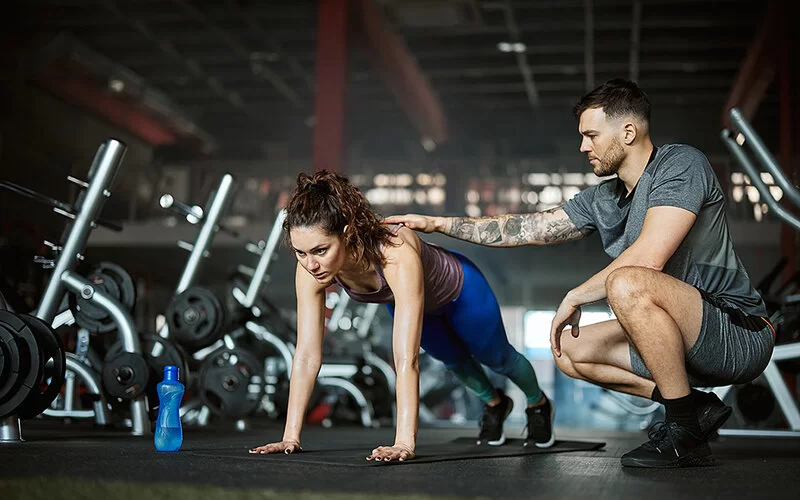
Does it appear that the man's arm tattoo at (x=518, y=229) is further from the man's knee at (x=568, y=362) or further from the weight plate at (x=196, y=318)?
the weight plate at (x=196, y=318)

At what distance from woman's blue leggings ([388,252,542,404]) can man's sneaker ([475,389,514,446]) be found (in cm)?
20

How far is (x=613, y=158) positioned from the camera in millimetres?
2273

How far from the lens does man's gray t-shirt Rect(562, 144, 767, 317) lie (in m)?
2.11

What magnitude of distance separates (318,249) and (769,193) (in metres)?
1.80

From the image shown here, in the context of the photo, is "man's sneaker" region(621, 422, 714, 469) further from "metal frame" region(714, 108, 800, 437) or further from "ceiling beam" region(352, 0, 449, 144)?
"ceiling beam" region(352, 0, 449, 144)

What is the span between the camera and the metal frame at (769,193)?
2805 millimetres

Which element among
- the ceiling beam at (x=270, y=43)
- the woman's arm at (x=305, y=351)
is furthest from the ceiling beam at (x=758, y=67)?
the woman's arm at (x=305, y=351)

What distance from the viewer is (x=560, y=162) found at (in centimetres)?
1177

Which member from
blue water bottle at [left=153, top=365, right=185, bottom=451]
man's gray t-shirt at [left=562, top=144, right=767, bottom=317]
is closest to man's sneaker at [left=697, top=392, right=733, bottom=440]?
man's gray t-shirt at [left=562, top=144, right=767, bottom=317]

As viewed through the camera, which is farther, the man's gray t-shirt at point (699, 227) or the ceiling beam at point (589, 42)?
the ceiling beam at point (589, 42)

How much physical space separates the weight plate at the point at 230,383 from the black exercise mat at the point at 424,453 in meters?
1.32

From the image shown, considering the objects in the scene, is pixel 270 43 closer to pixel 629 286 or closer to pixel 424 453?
pixel 424 453

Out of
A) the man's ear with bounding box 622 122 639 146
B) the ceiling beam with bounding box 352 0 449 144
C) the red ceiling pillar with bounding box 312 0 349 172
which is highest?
the ceiling beam with bounding box 352 0 449 144

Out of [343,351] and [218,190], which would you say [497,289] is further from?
[218,190]
